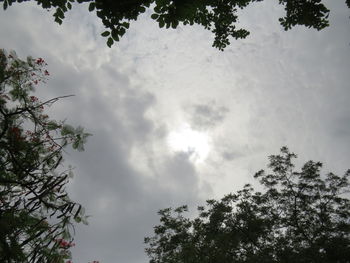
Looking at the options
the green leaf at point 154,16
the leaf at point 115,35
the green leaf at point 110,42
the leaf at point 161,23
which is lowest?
the green leaf at point 110,42

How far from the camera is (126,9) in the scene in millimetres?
2457

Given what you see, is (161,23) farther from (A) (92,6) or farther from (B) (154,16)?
(A) (92,6)

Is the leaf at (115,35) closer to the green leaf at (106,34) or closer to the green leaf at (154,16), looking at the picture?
the green leaf at (106,34)

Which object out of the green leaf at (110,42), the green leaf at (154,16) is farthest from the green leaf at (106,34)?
the green leaf at (154,16)

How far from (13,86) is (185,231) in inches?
647

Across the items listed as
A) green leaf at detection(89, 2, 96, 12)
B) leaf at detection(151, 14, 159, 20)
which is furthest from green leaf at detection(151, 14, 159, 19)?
green leaf at detection(89, 2, 96, 12)

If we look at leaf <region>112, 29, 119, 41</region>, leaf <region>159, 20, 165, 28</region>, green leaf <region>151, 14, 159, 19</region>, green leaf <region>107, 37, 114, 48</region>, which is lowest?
green leaf <region>107, 37, 114, 48</region>

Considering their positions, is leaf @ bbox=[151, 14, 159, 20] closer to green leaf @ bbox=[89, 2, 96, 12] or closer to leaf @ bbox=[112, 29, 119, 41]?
leaf @ bbox=[112, 29, 119, 41]

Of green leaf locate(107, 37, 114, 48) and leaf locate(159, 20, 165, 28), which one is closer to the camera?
leaf locate(159, 20, 165, 28)

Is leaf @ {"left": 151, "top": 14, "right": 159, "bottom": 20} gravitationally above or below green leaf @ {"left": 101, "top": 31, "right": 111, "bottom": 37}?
→ above

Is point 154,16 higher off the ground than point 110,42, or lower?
higher

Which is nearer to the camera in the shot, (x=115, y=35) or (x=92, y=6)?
(x=92, y=6)

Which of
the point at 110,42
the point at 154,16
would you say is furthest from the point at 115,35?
the point at 154,16

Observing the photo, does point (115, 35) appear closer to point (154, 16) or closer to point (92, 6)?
point (92, 6)
